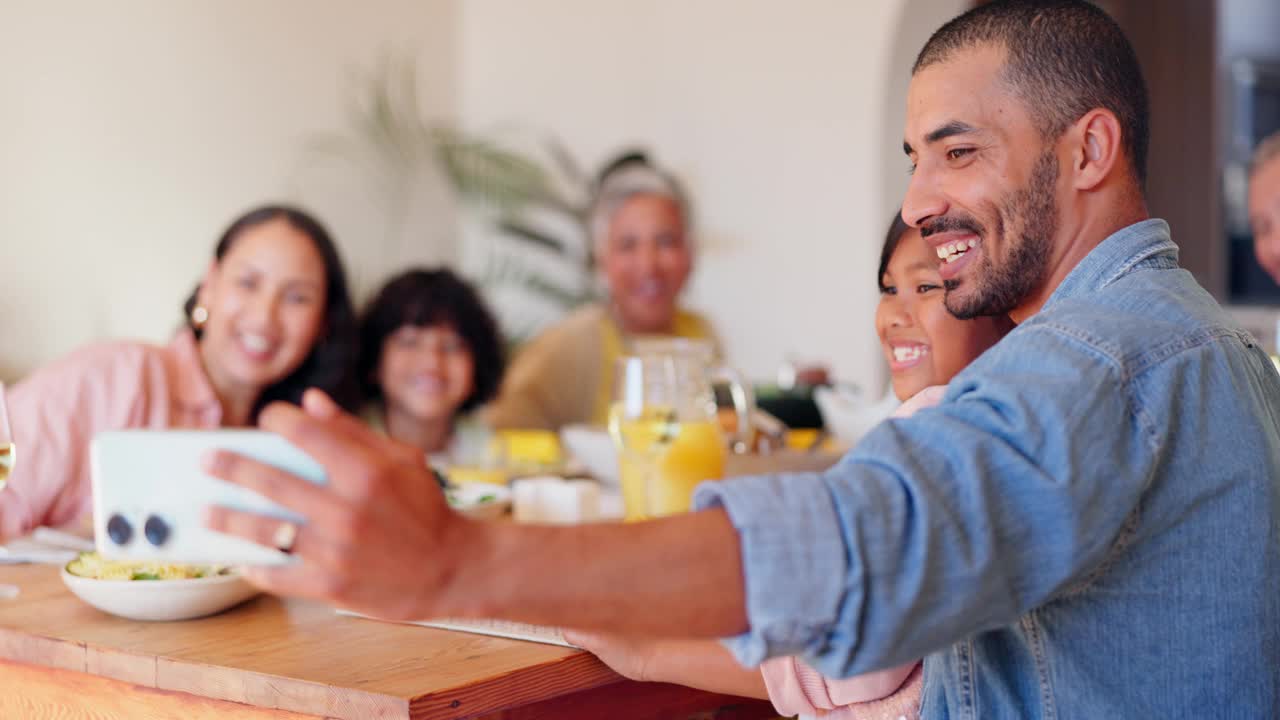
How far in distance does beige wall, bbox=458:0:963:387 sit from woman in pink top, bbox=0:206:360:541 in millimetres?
1777

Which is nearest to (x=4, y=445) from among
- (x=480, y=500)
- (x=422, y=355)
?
(x=480, y=500)

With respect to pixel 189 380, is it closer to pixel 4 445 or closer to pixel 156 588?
pixel 4 445

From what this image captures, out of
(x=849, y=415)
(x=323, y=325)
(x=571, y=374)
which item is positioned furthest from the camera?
(x=571, y=374)

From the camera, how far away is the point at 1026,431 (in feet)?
2.39

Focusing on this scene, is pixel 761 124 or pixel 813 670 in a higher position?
pixel 761 124

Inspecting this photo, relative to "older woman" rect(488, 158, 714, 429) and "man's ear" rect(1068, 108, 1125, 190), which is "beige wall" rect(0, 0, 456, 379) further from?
"man's ear" rect(1068, 108, 1125, 190)

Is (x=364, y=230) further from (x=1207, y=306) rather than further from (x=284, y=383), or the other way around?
(x=1207, y=306)

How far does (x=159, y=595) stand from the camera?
119cm

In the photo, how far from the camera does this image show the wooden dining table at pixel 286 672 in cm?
99

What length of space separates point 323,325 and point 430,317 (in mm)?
380

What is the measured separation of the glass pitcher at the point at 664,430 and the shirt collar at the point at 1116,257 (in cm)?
67

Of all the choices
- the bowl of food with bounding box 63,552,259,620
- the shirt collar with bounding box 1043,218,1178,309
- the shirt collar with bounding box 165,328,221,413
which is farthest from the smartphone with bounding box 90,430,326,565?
the shirt collar with bounding box 165,328,221,413

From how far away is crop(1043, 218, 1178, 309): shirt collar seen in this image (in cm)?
95

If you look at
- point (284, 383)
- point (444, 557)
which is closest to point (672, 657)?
point (444, 557)
